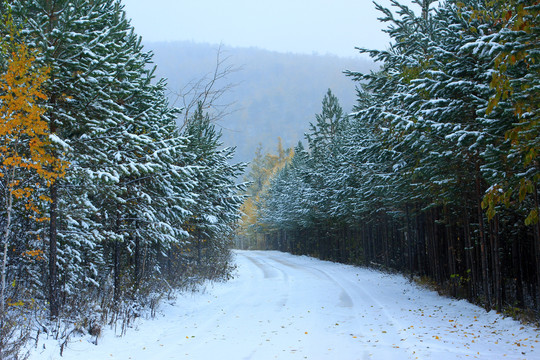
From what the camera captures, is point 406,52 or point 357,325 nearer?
point 357,325

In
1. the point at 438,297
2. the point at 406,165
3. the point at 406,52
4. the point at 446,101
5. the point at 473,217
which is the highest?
the point at 406,52

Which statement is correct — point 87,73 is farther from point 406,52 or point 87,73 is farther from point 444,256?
point 444,256

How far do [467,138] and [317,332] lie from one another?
5768 mm

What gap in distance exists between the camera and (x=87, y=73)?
8.30 metres

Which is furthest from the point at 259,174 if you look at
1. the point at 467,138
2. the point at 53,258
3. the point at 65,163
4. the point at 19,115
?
the point at 19,115

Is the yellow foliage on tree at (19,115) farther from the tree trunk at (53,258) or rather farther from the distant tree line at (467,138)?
the distant tree line at (467,138)

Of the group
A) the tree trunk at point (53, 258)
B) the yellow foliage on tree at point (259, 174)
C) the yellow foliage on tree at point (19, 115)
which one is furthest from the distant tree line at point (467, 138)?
the yellow foliage on tree at point (259, 174)

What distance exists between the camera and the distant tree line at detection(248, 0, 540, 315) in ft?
20.3

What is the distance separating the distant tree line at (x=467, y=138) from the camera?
6199 millimetres

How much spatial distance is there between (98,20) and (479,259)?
567 inches

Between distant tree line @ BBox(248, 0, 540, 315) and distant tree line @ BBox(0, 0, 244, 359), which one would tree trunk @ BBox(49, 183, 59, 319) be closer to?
distant tree line @ BBox(0, 0, 244, 359)

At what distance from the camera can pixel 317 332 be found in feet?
28.9

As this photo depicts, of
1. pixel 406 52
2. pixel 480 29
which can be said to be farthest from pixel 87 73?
pixel 406 52

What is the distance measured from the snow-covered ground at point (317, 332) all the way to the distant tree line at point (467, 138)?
5.88 ft
